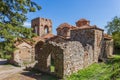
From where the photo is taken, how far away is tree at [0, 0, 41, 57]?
11.6 meters

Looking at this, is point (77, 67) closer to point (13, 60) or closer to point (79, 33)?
point (79, 33)

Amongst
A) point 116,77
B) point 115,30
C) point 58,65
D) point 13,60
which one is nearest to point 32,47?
point 13,60

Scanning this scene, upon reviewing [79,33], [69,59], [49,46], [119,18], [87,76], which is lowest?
[87,76]

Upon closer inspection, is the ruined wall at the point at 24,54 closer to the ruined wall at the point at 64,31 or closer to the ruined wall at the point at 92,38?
the ruined wall at the point at 92,38

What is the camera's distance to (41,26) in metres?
39.1

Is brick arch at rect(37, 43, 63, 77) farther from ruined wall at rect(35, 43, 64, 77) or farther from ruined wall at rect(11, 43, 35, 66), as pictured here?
ruined wall at rect(11, 43, 35, 66)

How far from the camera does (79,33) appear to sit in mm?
25453

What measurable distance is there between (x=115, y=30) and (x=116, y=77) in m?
40.2

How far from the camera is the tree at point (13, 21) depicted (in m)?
11.6

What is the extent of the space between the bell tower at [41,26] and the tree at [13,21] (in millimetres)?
25297

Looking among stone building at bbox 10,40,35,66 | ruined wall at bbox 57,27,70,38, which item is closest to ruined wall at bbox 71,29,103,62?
stone building at bbox 10,40,35,66

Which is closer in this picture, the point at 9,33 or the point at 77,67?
the point at 9,33

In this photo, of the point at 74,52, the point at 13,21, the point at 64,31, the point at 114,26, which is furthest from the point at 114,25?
the point at 13,21

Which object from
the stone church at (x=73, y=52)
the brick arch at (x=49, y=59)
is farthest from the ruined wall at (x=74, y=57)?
the brick arch at (x=49, y=59)
